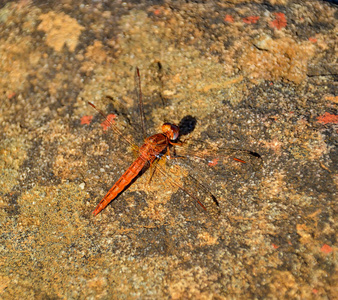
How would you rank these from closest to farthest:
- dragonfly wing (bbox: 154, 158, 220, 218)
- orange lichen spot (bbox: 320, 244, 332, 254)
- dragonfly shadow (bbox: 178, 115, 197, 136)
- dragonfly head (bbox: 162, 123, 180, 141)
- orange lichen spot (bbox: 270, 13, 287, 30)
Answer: orange lichen spot (bbox: 320, 244, 332, 254) → dragonfly wing (bbox: 154, 158, 220, 218) → dragonfly head (bbox: 162, 123, 180, 141) → dragonfly shadow (bbox: 178, 115, 197, 136) → orange lichen spot (bbox: 270, 13, 287, 30)

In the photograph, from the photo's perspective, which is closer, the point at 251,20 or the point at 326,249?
the point at 326,249

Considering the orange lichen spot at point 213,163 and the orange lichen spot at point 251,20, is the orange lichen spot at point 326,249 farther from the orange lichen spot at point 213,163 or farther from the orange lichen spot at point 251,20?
the orange lichen spot at point 251,20

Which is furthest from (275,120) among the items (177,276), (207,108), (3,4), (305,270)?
(3,4)

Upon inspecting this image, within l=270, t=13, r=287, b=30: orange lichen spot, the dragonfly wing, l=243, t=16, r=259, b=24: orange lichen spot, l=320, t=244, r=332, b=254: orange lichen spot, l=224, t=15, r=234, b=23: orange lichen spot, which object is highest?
l=224, t=15, r=234, b=23: orange lichen spot

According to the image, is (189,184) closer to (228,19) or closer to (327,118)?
(327,118)

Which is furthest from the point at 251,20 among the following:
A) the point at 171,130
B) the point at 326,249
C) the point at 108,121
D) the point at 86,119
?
the point at 326,249

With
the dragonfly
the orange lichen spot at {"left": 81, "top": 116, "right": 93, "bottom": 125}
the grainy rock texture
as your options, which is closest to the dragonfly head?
the dragonfly

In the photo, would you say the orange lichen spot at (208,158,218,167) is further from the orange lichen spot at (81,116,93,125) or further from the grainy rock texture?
the orange lichen spot at (81,116,93,125)

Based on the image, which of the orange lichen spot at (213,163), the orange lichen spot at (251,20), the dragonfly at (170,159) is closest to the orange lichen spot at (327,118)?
the dragonfly at (170,159)
